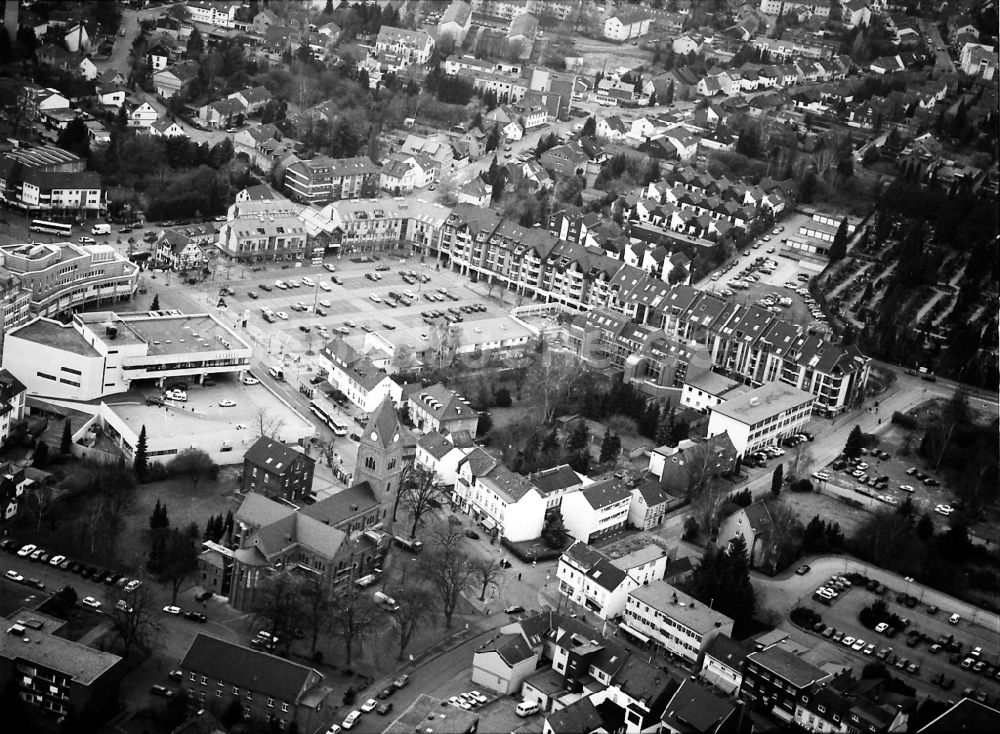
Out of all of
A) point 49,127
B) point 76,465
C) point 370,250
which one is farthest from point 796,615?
point 49,127

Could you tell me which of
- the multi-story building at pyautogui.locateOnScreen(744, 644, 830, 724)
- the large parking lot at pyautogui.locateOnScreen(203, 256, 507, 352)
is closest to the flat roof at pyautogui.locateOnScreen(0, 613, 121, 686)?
the multi-story building at pyautogui.locateOnScreen(744, 644, 830, 724)

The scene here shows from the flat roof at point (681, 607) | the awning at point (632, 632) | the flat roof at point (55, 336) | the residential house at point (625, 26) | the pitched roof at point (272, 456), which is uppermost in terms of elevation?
the residential house at point (625, 26)

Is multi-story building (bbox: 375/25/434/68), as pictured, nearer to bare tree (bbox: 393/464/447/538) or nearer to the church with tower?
bare tree (bbox: 393/464/447/538)

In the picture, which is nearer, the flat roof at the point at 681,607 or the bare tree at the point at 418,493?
the flat roof at the point at 681,607

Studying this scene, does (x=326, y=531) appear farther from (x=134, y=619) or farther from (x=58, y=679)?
(x=58, y=679)

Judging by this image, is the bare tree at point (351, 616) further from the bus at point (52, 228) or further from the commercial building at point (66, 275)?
the bus at point (52, 228)

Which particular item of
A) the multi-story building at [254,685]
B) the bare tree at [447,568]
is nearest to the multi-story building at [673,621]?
the bare tree at [447,568]

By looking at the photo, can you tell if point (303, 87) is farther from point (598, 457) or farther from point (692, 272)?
point (598, 457)
